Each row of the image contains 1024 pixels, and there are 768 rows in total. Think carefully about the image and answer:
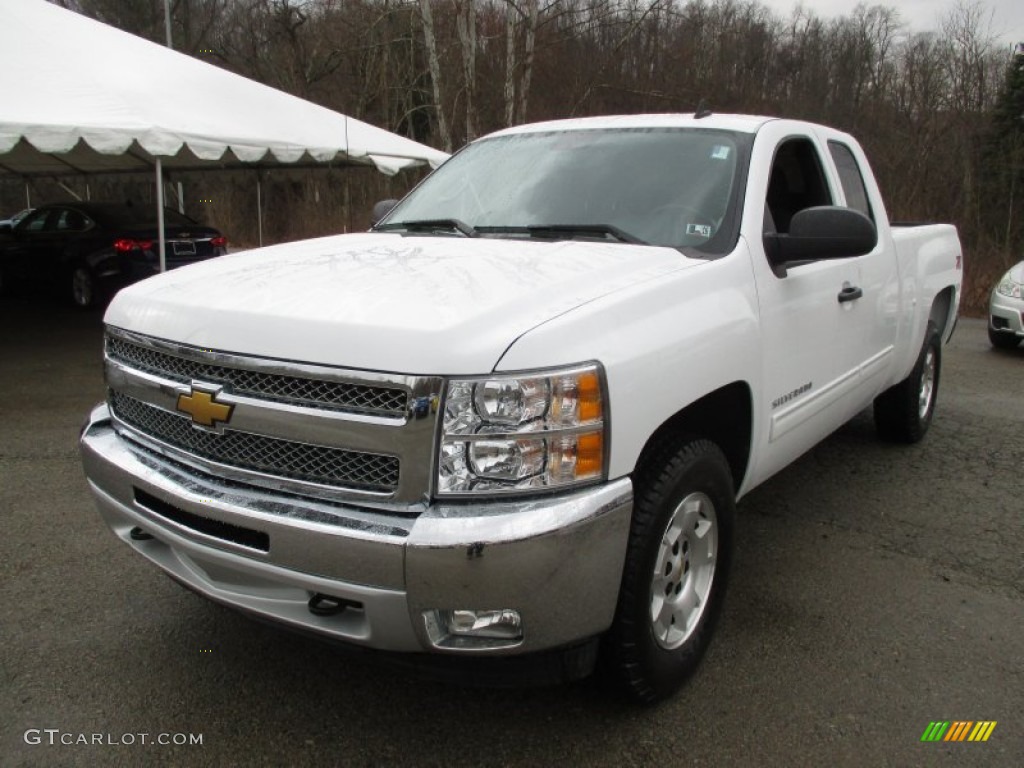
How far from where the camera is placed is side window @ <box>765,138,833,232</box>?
3.73 metres

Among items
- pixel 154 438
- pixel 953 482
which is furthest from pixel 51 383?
pixel 953 482

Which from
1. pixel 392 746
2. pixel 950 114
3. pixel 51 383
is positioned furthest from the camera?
pixel 950 114

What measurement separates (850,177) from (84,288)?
1122cm

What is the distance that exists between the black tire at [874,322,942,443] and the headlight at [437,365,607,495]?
3.69 m

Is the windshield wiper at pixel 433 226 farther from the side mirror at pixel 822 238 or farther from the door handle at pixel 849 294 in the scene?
the door handle at pixel 849 294

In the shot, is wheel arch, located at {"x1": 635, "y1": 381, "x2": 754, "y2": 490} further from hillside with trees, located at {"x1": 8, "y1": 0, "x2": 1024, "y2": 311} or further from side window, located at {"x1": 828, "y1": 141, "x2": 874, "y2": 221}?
→ hillside with trees, located at {"x1": 8, "y1": 0, "x2": 1024, "y2": 311}

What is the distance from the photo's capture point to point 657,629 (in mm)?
2529

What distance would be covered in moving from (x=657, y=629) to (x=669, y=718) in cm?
29

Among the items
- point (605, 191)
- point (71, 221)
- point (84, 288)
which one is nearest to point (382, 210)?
point (605, 191)

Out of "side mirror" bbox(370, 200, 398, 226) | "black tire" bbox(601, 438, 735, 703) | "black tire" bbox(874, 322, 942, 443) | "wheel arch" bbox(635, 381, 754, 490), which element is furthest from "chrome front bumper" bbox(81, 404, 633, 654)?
"black tire" bbox(874, 322, 942, 443)

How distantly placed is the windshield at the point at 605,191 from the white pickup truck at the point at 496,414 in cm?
1

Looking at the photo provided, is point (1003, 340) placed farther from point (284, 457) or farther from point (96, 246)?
point (96, 246)

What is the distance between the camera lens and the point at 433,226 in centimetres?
355

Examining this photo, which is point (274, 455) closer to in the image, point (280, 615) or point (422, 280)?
point (280, 615)
